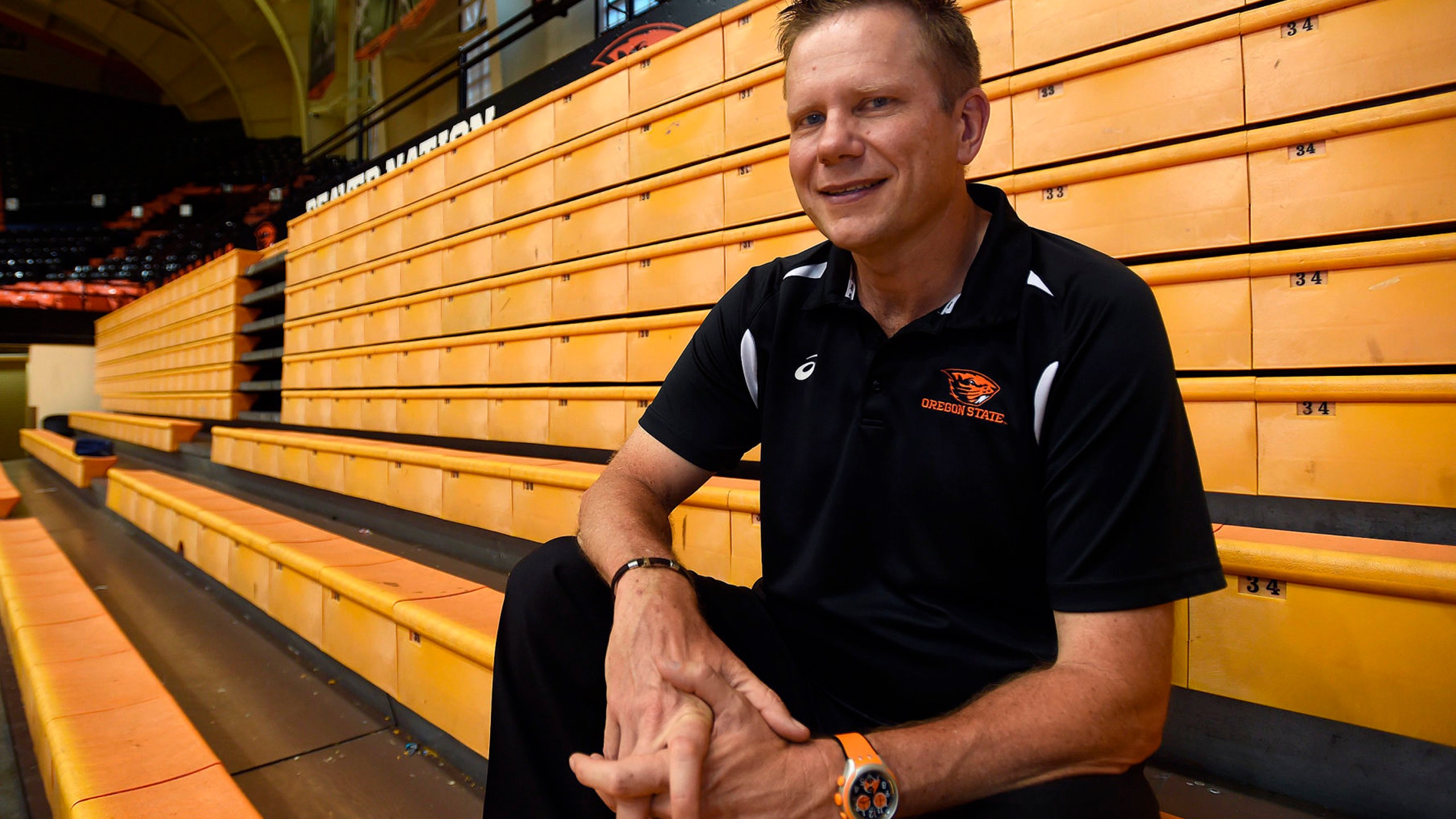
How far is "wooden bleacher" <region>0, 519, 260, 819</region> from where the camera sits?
2.60ft

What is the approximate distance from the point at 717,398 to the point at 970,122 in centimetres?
33

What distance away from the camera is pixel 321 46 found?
21.6ft

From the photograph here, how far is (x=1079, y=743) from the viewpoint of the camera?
1.32 ft

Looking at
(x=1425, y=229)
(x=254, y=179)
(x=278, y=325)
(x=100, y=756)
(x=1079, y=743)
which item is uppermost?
(x=254, y=179)

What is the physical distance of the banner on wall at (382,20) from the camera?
5.05m

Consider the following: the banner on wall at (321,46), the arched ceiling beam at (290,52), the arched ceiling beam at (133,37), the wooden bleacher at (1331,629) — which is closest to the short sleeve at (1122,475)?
the wooden bleacher at (1331,629)

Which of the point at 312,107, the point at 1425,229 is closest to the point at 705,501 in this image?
the point at 1425,229

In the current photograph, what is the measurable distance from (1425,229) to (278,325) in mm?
4893

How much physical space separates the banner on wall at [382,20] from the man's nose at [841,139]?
5564mm

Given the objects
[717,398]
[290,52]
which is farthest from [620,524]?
[290,52]

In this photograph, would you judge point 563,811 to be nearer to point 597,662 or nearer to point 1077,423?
point 597,662

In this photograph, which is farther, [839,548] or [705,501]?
[705,501]

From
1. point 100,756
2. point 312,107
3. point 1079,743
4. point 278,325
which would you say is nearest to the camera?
point 1079,743

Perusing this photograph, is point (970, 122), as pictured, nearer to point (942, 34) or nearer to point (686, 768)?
point (942, 34)
